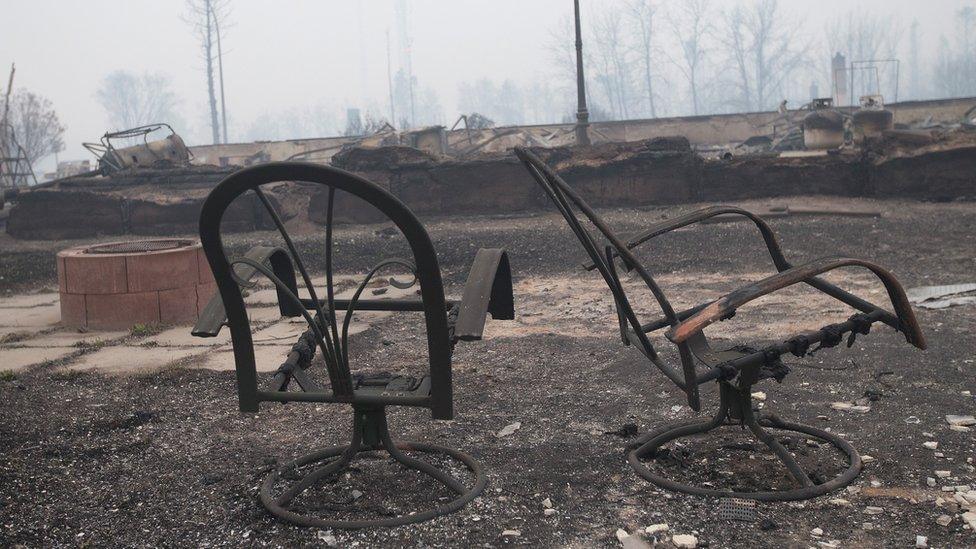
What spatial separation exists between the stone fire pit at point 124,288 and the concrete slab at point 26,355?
0.72m

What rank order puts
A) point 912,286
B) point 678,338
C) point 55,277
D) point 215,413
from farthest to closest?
point 55,277
point 912,286
point 215,413
point 678,338

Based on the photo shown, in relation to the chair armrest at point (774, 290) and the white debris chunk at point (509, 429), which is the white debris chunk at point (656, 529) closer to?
the chair armrest at point (774, 290)

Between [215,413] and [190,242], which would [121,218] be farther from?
[215,413]

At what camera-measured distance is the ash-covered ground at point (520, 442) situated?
2.94 meters

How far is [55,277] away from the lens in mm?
10789

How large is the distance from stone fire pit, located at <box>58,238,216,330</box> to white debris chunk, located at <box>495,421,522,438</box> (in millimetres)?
3982

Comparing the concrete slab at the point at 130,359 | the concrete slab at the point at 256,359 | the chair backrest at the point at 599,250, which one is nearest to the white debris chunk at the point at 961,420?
the chair backrest at the point at 599,250

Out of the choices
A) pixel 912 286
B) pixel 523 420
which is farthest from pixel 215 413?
pixel 912 286

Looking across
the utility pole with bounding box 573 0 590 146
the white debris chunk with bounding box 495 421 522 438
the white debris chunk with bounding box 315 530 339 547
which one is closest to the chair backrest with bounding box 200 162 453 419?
the white debris chunk with bounding box 315 530 339 547

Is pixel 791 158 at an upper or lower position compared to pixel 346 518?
upper

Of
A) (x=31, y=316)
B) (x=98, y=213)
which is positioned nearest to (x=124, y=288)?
(x=31, y=316)

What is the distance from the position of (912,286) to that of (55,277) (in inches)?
373

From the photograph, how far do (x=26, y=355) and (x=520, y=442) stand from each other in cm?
403

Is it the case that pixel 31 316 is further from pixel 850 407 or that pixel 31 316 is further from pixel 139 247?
pixel 850 407
